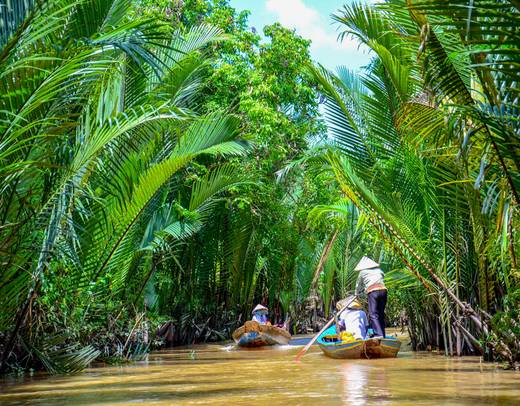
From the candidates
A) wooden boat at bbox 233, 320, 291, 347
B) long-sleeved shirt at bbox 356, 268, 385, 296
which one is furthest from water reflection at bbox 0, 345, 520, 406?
wooden boat at bbox 233, 320, 291, 347

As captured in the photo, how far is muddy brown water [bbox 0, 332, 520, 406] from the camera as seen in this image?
7238mm

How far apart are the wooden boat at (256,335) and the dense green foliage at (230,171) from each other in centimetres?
163

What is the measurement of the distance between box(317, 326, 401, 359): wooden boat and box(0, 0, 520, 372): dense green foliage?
876 mm

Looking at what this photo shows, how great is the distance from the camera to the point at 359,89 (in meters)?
13.9

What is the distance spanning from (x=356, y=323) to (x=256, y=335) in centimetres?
485

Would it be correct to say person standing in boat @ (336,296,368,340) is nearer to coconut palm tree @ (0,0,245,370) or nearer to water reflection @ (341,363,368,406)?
water reflection @ (341,363,368,406)

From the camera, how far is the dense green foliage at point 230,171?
664 cm

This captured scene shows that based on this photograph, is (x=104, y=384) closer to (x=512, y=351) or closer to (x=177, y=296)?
(x=512, y=351)

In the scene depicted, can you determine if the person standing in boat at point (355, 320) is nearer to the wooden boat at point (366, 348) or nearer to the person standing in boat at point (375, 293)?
the person standing in boat at point (375, 293)

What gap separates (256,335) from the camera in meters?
18.8

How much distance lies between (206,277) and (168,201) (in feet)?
11.7

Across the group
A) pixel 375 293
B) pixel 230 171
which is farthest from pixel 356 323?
pixel 230 171

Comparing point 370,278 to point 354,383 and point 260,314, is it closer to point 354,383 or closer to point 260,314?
point 354,383

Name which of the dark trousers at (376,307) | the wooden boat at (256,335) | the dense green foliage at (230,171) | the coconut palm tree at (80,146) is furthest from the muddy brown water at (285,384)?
the wooden boat at (256,335)
